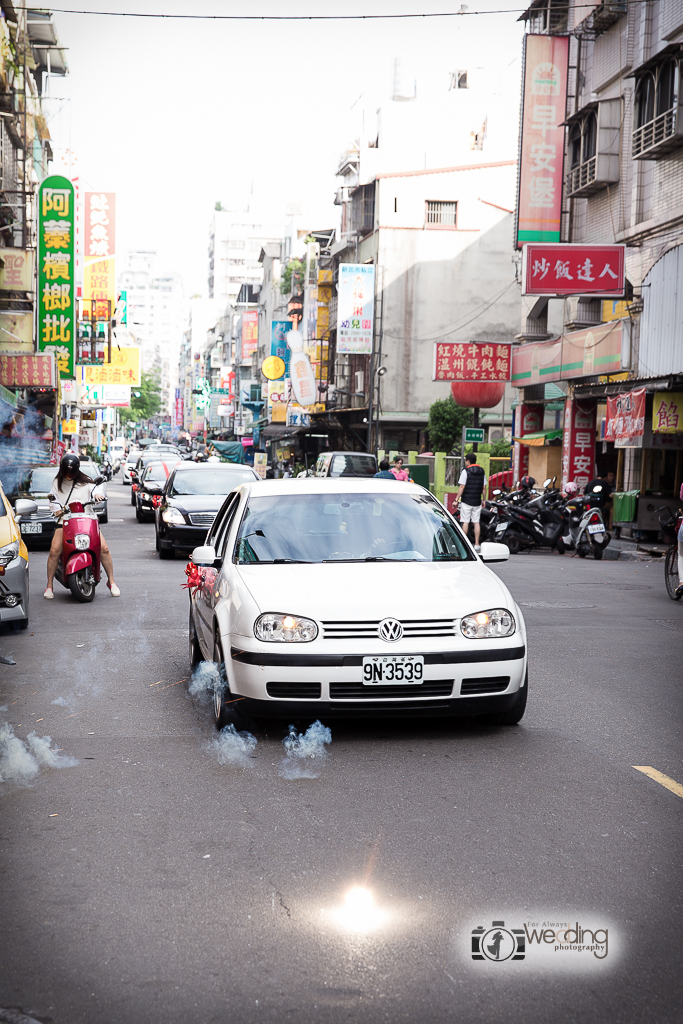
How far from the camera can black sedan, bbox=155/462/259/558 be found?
57.1 ft

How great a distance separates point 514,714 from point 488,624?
0.66 m

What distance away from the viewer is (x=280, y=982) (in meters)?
3.23

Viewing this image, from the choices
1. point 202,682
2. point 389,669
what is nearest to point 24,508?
point 202,682

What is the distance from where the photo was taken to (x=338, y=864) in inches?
165

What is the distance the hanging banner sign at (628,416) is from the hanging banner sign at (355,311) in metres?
25.7

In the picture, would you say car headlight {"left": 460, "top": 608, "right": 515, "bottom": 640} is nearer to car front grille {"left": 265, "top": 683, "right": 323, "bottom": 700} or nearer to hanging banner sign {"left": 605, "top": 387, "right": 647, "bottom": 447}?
car front grille {"left": 265, "top": 683, "right": 323, "bottom": 700}

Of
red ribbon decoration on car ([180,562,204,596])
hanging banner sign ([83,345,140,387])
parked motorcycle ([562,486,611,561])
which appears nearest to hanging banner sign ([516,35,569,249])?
parked motorcycle ([562,486,611,561])

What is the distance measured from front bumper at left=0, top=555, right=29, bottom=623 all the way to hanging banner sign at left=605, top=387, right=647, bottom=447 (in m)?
14.4

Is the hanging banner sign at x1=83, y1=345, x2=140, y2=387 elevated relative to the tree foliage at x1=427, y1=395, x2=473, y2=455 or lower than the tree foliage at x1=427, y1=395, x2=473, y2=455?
elevated

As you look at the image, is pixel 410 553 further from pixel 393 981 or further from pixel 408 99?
pixel 408 99

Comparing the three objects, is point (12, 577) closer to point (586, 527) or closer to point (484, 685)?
point (484, 685)

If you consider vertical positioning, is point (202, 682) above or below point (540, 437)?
below

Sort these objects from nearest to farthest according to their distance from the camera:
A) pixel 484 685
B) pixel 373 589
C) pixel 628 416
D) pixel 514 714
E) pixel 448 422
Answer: pixel 484 685
pixel 373 589
pixel 514 714
pixel 628 416
pixel 448 422

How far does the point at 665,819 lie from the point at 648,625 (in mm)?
6755
